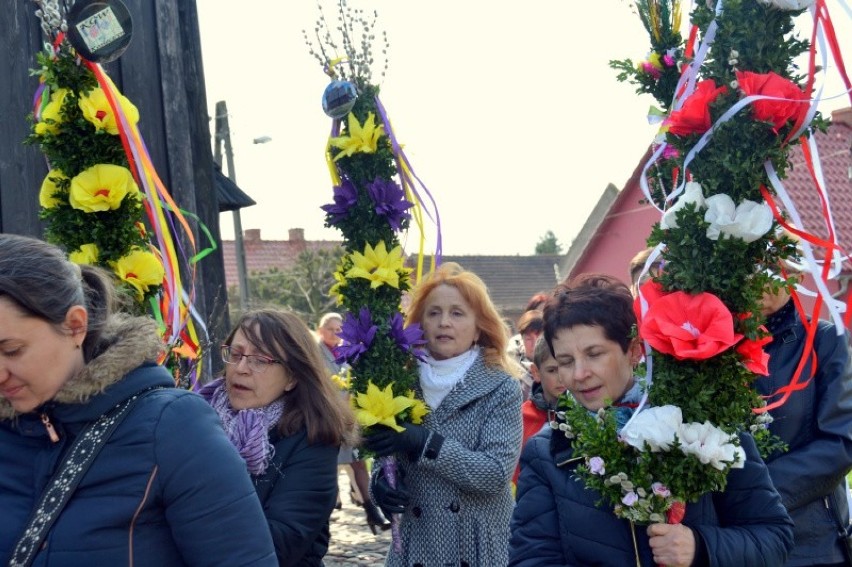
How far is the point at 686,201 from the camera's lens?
8.43 feet

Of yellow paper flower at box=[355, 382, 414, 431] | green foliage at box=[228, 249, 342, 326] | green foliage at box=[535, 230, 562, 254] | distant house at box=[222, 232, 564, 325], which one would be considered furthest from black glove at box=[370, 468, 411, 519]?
green foliage at box=[535, 230, 562, 254]

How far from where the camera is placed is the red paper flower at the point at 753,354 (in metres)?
2.53

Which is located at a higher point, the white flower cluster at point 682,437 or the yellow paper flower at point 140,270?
the yellow paper flower at point 140,270

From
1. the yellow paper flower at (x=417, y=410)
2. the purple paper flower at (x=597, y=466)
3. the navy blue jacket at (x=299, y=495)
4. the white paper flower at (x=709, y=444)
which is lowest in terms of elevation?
the navy blue jacket at (x=299, y=495)

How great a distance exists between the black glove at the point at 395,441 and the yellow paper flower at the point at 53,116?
160cm

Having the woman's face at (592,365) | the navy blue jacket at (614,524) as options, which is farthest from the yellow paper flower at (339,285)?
the navy blue jacket at (614,524)

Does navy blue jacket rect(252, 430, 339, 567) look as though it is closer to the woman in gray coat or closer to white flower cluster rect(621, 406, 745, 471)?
the woman in gray coat

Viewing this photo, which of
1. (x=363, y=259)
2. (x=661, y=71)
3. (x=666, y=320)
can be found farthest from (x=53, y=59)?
(x=666, y=320)

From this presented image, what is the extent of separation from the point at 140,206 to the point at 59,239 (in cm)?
30

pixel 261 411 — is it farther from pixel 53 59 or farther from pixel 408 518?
pixel 53 59

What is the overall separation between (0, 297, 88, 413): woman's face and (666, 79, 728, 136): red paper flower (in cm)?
154

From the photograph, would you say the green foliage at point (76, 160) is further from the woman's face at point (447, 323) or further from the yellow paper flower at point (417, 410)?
the woman's face at point (447, 323)

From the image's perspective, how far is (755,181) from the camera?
2.54 meters

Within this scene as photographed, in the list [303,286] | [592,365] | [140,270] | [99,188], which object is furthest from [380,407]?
[303,286]
